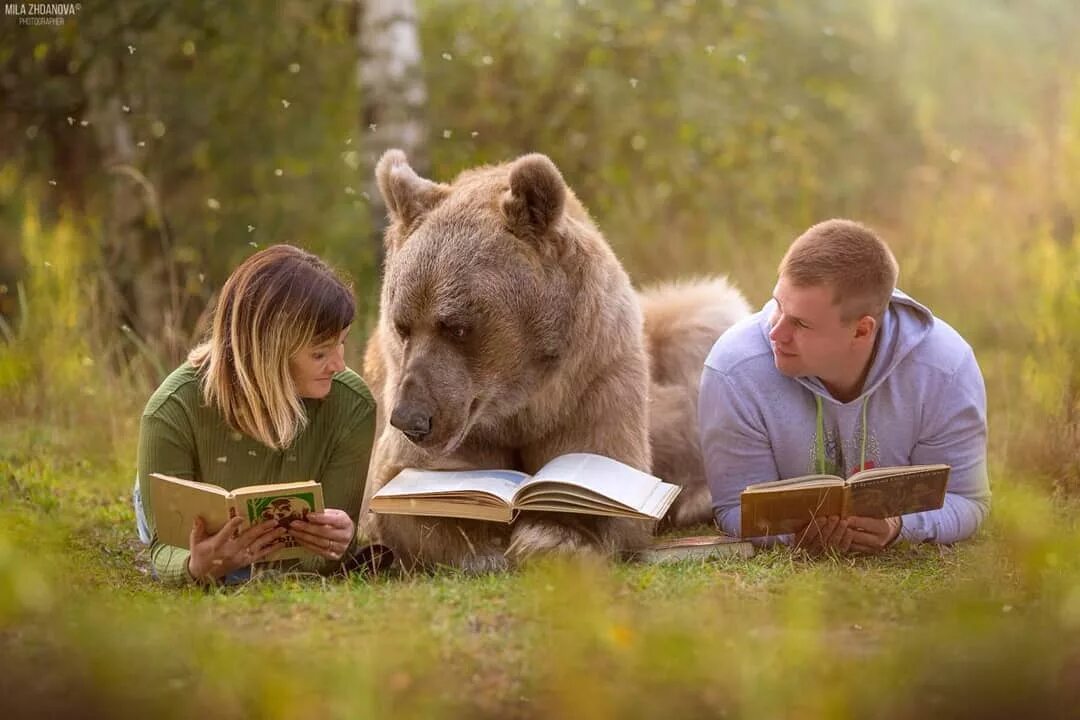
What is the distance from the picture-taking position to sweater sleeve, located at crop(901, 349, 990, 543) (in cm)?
398

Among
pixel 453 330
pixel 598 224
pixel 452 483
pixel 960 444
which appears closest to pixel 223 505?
pixel 452 483

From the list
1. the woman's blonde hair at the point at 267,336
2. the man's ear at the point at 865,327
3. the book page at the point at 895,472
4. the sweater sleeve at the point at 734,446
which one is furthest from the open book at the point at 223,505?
the man's ear at the point at 865,327

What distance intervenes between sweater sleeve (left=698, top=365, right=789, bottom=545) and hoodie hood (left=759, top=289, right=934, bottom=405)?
20 centimetres

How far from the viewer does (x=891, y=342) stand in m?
4.04

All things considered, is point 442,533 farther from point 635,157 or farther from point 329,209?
point 635,157

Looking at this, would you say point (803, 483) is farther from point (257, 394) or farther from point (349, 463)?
point (257, 394)

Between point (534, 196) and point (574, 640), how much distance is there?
1.52m

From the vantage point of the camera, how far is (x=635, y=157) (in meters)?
8.45

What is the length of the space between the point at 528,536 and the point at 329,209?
430 cm

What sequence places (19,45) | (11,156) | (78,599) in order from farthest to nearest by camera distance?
(11,156) → (19,45) → (78,599)

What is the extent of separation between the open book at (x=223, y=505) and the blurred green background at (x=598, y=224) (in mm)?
175

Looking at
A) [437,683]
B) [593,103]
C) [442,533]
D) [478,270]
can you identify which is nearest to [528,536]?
[442,533]

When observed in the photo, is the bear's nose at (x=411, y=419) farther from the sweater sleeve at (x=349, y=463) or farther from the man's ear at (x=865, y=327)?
the man's ear at (x=865, y=327)

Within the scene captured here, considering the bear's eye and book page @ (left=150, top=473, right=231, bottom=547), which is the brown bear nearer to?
the bear's eye
